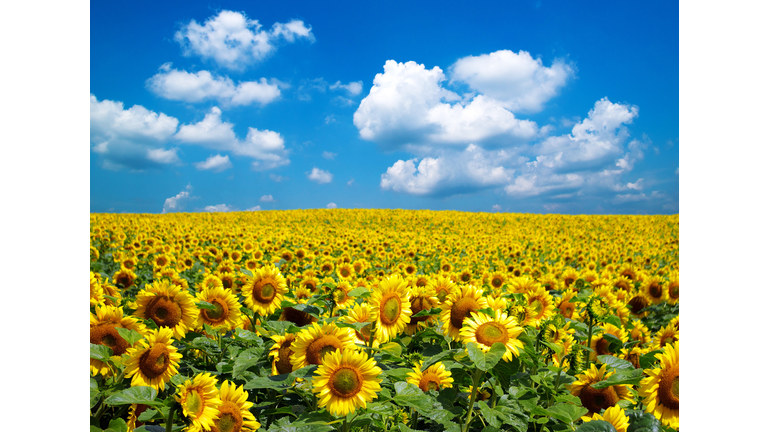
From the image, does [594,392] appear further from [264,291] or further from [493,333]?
[264,291]

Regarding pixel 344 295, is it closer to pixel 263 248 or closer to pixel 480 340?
pixel 480 340

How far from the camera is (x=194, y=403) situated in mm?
1625

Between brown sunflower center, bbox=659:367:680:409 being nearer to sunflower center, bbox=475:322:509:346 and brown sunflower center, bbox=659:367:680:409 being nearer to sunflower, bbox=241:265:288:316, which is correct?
sunflower center, bbox=475:322:509:346

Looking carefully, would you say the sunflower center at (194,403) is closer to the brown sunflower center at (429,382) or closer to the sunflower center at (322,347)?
the sunflower center at (322,347)

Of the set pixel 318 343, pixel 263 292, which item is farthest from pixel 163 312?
pixel 318 343

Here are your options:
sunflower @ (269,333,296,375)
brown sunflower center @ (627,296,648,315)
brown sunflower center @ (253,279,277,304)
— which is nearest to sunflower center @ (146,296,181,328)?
brown sunflower center @ (253,279,277,304)

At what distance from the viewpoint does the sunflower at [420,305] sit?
261 cm

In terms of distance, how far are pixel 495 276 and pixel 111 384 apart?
4102 mm

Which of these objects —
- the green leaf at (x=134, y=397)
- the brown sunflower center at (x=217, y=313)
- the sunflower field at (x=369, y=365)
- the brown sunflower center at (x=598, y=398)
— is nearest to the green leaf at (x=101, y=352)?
the sunflower field at (x=369, y=365)

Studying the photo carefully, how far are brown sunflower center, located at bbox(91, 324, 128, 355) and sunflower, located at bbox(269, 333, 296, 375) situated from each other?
2.44ft

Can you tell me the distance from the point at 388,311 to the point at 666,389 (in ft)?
4.28

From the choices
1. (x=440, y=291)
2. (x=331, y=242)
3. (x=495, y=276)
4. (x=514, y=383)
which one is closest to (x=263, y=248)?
(x=331, y=242)

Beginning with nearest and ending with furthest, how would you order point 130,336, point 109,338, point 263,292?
point 130,336 → point 109,338 → point 263,292

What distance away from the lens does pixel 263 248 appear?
31.3 ft
